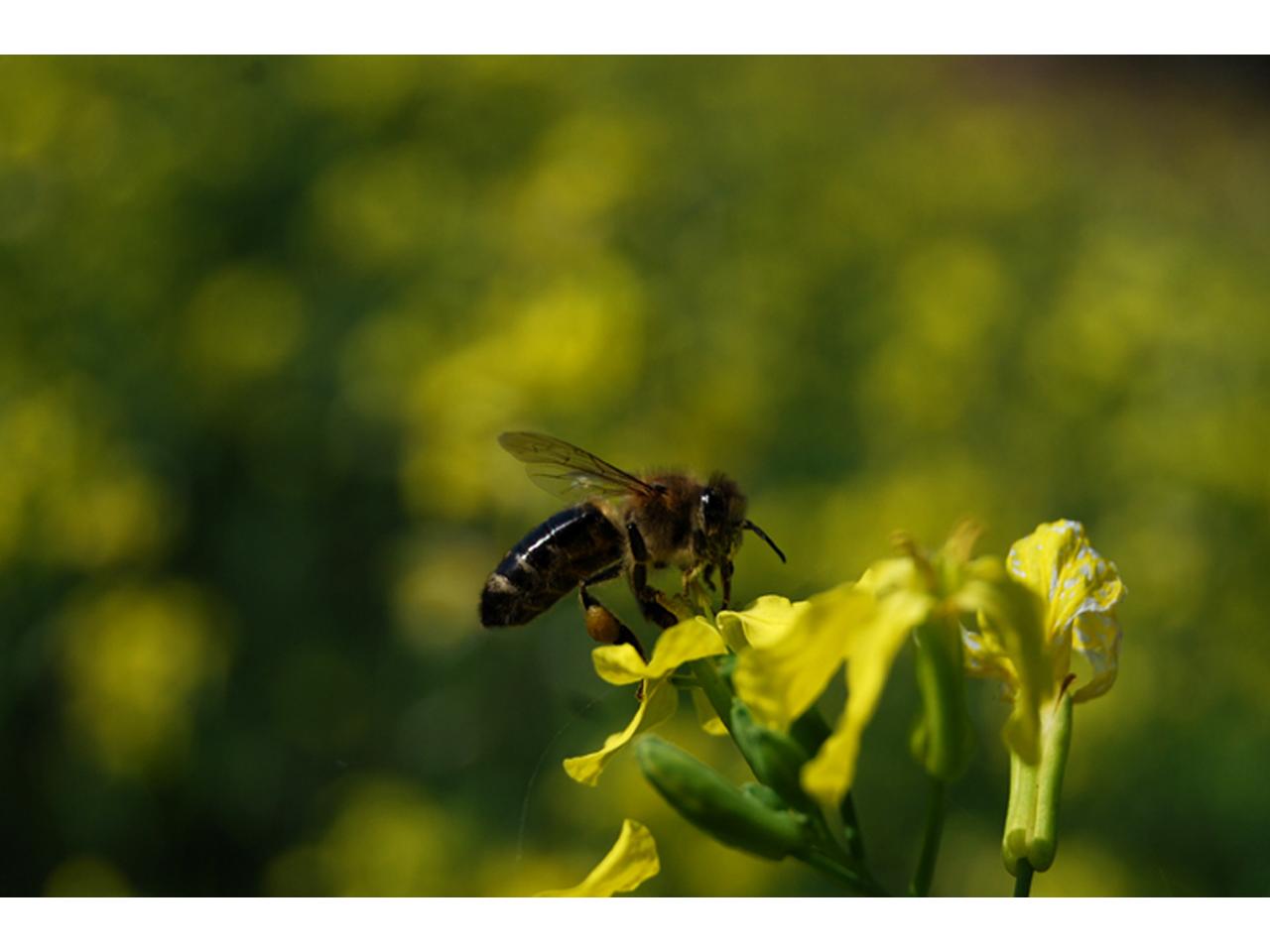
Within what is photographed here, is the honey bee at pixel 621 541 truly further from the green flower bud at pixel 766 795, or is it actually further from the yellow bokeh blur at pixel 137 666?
the yellow bokeh blur at pixel 137 666

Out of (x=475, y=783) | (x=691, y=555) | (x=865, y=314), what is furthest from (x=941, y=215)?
(x=691, y=555)

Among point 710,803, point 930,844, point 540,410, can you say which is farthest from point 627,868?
point 540,410

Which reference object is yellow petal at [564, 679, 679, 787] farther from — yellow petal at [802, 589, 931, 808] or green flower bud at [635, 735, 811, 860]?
yellow petal at [802, 589, 931, 808]

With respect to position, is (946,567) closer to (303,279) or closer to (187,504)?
(187,504)

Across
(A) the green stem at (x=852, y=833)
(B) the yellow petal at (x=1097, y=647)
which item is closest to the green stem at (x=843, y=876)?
(A) the green stem at (x=852, y=833)

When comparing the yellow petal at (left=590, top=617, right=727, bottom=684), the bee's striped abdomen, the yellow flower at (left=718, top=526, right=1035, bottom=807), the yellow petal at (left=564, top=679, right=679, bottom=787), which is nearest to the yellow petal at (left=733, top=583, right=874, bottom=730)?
the yellow flower at (left=718, top=526, right=1035, bottom=807)

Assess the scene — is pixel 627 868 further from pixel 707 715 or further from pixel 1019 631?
pixel 1019 631
